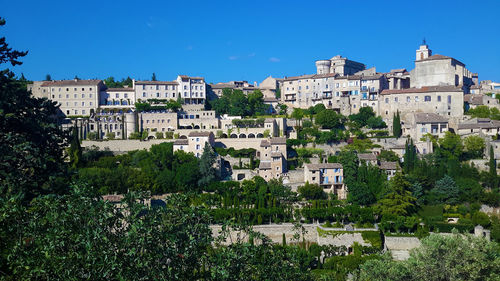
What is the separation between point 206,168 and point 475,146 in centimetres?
2742

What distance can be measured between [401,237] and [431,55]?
43.3 metres

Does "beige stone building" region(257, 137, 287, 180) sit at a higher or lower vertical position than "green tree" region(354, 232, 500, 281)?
higher

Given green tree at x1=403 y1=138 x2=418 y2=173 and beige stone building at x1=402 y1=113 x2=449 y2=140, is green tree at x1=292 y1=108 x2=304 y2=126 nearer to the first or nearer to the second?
beige stone building at x1=402 y1=113 x2=449 y2=140

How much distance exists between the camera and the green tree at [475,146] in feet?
166

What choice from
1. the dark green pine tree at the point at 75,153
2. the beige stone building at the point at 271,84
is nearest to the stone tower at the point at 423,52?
the beige stone building at the point at 271,84

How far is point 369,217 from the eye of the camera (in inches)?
1577

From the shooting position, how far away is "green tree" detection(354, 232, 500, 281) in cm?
2539

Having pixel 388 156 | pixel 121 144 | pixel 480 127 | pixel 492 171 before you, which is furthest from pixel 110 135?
pixel 480 127

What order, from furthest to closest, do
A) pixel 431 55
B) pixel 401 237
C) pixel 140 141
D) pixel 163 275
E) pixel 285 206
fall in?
pixel 431 55
pixel 140 141
pixel 285 206
pixel 401 237
pixel 163 275

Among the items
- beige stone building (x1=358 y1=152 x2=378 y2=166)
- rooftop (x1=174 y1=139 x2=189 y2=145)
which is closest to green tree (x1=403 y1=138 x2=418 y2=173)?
beige stone building (x1=358 y1=152 x2=378 y2=166)

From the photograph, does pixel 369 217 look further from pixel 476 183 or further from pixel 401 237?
pixel 476 183

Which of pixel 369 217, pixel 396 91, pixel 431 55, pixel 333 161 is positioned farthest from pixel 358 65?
pixel 369 217

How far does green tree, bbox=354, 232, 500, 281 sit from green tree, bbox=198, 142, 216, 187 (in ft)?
71.3

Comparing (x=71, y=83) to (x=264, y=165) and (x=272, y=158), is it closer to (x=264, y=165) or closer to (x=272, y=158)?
(x=264, y=165)
